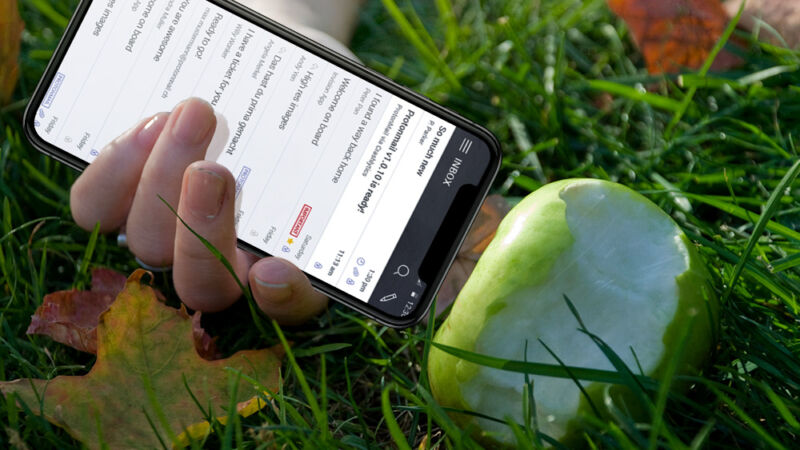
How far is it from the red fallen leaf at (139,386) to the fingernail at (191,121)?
227mm

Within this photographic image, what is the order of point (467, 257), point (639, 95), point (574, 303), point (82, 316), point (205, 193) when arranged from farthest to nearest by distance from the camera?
1. point (639, 95)
2. point (467, 257)
3. point (82, 316)
4. point (205, 193)
5. point (574, 303)

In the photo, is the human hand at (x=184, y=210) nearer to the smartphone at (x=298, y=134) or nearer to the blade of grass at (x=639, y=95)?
the smartphone at (x=298, y=134)

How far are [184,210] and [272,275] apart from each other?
0.15 m

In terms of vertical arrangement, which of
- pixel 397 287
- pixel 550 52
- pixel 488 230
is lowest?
pixel 397 287

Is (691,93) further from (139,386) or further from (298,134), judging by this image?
(139,386)

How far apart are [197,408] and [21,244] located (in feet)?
1.83

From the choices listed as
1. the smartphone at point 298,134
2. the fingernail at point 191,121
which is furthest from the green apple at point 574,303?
the fingernail at point 191,121

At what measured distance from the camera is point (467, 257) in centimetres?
122

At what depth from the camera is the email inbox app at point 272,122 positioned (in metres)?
1.14

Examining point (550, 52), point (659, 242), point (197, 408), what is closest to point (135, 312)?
point (197, 408)

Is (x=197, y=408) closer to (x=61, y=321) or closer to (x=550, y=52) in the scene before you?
(x=61, y=321)

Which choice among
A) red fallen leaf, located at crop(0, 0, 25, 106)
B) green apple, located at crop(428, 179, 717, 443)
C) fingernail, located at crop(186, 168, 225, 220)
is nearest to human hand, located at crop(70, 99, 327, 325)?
fingernail, located at crop(186, 168, 225, 220)

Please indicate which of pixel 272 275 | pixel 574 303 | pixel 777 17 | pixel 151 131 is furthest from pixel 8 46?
pixel 777 17

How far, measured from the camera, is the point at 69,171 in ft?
4.57
